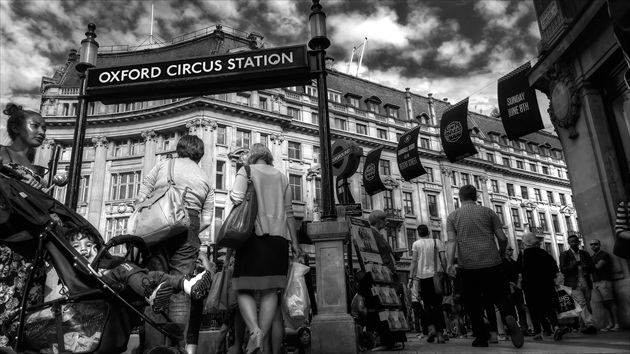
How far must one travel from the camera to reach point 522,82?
31.8 feet

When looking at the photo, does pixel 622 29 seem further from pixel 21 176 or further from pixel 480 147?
pixel 480 147

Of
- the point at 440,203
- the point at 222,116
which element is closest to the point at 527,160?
the point at 440,203

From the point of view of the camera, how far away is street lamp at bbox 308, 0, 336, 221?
5.51 meters

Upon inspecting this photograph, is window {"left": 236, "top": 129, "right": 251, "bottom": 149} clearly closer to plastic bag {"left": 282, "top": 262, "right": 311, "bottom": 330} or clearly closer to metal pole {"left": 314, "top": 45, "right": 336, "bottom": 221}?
metal pole {"left": 314, "top": 45, "right": 336, "bottom": 221}

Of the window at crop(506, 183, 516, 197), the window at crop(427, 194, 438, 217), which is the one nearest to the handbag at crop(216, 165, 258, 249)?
the window at crop(427, 194, 438, 217)

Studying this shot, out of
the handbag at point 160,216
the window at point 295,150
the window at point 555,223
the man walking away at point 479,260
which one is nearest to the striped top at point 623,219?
the man walking away at point 479,260

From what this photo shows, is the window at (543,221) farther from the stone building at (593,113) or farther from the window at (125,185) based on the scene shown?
the stone building at (593,113)

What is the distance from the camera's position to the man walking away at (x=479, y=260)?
4.96 metres

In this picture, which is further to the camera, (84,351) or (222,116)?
(222,116)

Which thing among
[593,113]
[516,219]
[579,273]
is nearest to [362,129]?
[516,219]

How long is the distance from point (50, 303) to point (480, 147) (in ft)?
158

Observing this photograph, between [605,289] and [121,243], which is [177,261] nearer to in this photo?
[121,243]

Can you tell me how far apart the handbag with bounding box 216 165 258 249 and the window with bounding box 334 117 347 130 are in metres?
33.7

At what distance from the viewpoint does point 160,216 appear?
3520mm
